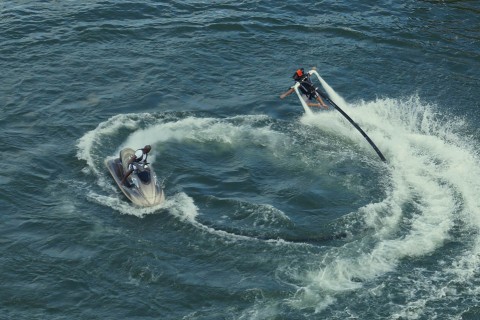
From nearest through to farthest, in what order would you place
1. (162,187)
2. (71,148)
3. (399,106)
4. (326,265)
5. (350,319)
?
(350,319) < (326,265) < (162,187) < (71,148) < (399,106)

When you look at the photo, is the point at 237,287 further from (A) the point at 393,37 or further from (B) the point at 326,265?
(A) the point at 393,37

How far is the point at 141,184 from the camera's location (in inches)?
1131

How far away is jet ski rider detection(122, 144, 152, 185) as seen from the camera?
95.1 feet

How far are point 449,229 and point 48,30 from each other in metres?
25.3

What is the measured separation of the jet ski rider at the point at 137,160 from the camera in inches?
1141

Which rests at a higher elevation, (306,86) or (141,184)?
(306,86)

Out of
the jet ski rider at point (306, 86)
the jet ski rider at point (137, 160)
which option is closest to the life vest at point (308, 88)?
the jet ski rider at point (306, 86)

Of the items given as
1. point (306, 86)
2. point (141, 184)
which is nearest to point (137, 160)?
point (141, 184)

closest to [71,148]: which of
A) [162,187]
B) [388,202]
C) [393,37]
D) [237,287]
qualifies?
[162,187]

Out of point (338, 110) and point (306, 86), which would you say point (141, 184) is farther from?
point (338, 110)

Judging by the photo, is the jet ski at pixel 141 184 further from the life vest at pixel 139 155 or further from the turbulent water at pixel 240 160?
Answer: the turbulent water at pixel 240 160

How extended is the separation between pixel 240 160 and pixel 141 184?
17.1 feet

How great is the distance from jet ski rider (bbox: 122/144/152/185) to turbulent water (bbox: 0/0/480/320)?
135cm

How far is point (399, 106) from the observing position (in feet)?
119
